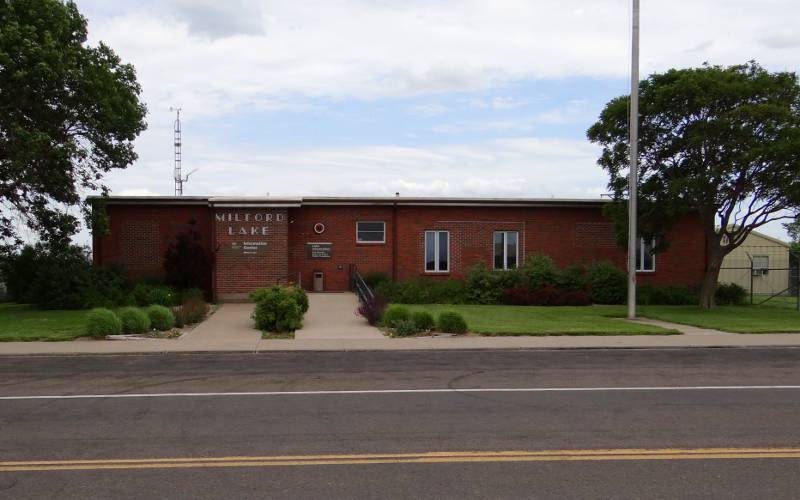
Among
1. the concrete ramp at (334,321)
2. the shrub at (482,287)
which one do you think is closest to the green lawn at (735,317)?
the shrub at (482,287)

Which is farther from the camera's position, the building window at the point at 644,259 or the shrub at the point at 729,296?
the building window at the point at 644,259

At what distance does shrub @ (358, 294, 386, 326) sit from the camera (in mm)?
20188

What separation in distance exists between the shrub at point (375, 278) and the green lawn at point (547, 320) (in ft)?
11.5

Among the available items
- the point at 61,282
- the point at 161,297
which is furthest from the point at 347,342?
the point at 61,282

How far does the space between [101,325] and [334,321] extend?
651 centimetres

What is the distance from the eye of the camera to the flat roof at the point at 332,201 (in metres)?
27.4

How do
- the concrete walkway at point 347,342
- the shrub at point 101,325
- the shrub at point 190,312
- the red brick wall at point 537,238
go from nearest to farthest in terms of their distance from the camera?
the concrete walkway at point 347,342, the shrub at point 101,325, the shrub at point 190,312, the red brick wall at point 537,238

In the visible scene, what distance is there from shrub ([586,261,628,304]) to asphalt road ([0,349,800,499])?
49.5ft

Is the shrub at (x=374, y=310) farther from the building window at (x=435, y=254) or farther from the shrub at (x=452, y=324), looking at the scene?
the building window at (x=435, y=254)

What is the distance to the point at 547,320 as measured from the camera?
21.9 meters

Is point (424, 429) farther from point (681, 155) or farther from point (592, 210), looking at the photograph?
point (592, 210)

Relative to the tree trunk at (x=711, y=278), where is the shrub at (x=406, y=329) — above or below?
below

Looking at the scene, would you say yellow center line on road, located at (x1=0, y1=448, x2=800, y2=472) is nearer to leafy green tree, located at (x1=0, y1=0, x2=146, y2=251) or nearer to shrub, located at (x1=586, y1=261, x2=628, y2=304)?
leafy green tree, located at (x1=0, y1=0, x2=146, y2=251)

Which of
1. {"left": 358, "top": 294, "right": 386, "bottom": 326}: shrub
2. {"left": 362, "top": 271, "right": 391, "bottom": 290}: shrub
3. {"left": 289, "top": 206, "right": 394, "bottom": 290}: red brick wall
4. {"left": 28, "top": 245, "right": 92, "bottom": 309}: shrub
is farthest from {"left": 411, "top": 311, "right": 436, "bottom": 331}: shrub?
{"left": 28, "top": 245, "right": 92, "bottom": 309}: shrub
